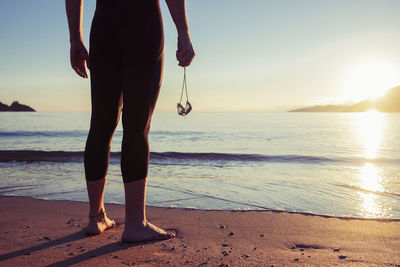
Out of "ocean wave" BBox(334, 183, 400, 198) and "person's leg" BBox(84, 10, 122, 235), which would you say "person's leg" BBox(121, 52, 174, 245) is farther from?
"ocean wave" BBox(334, 183, 400, 198)

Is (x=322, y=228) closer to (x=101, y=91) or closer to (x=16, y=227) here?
(x=101, y=91)

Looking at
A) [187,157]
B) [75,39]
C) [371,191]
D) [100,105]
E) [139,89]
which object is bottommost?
[187,157]

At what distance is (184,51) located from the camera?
199 cm

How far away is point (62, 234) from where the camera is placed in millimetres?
2172

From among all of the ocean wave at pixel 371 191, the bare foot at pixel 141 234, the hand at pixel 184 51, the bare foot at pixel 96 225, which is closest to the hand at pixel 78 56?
the hand at pixel 184 51

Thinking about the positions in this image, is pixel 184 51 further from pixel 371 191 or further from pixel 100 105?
Result: pixel 371 191

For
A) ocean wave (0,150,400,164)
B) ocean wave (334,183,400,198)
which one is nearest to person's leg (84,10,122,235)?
ocean wave (334,183,400,198)

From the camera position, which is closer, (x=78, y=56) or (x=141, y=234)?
(x=141, y=234)

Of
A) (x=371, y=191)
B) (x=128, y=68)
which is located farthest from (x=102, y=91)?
(x=371, y=191)

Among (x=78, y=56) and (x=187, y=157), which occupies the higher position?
(x=78, y=56)

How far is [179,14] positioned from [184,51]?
0.81 ft

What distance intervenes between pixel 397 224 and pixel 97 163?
238 cm

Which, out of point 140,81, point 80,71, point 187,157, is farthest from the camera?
point 187,157

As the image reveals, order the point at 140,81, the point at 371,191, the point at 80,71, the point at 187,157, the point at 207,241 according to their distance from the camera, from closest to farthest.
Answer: the point at 140,81, the point at 207,241, the point at 80,71, the point at 371,191, the point at 187,157
